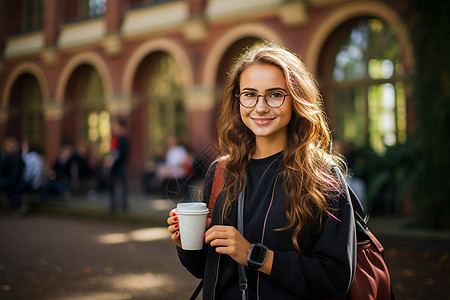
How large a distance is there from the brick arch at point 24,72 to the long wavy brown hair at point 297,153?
16838 millimetres

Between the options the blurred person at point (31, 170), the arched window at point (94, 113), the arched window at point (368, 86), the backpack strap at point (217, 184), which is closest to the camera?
the backpack strap at point (217, 184)

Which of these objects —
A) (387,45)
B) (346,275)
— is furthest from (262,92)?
(387,45)

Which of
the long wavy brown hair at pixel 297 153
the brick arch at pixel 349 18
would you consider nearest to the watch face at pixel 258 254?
the long wavy brown hair at pixel 297 153

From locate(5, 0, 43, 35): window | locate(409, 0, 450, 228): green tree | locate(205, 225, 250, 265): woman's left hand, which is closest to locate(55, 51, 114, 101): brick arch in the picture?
locate(5, 0, 43, 35): window

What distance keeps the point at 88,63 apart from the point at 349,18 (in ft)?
32.5

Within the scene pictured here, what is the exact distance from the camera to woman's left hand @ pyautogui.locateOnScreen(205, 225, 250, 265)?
4.63 ft

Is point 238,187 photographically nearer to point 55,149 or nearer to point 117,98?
point 117,98

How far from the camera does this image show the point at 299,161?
1.57 m

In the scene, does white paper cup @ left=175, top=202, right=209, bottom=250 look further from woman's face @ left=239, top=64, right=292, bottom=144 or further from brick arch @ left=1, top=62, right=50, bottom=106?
brick arch @ left=1, top=62, right=50, bottom=106

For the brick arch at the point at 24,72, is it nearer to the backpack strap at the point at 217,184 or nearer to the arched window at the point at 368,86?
the arched window at the point at 368,86

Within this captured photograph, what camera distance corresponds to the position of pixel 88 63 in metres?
15.9

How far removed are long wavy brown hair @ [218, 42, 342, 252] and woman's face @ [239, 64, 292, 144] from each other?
2 cm

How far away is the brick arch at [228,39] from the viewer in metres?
11.4

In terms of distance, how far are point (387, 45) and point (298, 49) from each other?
84.4 inches
